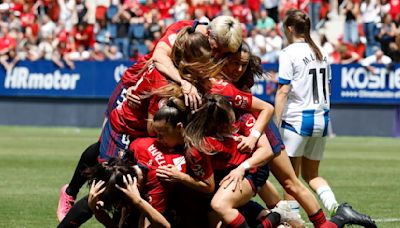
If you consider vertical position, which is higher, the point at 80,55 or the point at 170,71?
the point at 170,71

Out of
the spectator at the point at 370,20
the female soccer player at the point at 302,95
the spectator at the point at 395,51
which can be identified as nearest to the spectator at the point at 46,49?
the spectator at the point at 370,20

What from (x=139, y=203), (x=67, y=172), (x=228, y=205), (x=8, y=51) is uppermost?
(x=139, y=203)

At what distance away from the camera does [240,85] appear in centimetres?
866

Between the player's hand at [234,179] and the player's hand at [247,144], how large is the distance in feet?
0.53

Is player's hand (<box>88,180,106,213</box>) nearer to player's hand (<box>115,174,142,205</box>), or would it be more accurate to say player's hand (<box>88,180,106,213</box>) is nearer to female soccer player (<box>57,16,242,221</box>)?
player's hand (<box>115,174,142,205</box>)

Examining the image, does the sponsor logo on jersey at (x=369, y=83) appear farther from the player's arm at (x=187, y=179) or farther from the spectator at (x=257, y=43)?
the player's arm at (x=187, y=179)

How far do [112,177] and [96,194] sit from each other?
0.66ft

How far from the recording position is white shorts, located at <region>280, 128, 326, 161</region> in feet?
33.3

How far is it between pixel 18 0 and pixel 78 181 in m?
22.5

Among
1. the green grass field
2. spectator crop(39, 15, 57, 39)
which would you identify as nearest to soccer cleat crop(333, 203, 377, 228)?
the green grass field

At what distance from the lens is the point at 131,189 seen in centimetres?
774

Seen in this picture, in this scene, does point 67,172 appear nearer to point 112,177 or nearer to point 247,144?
point 247,144

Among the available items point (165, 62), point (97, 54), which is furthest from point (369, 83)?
point (165, 62)

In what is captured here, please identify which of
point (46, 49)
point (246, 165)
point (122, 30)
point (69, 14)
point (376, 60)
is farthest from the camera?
point (69, 14)
